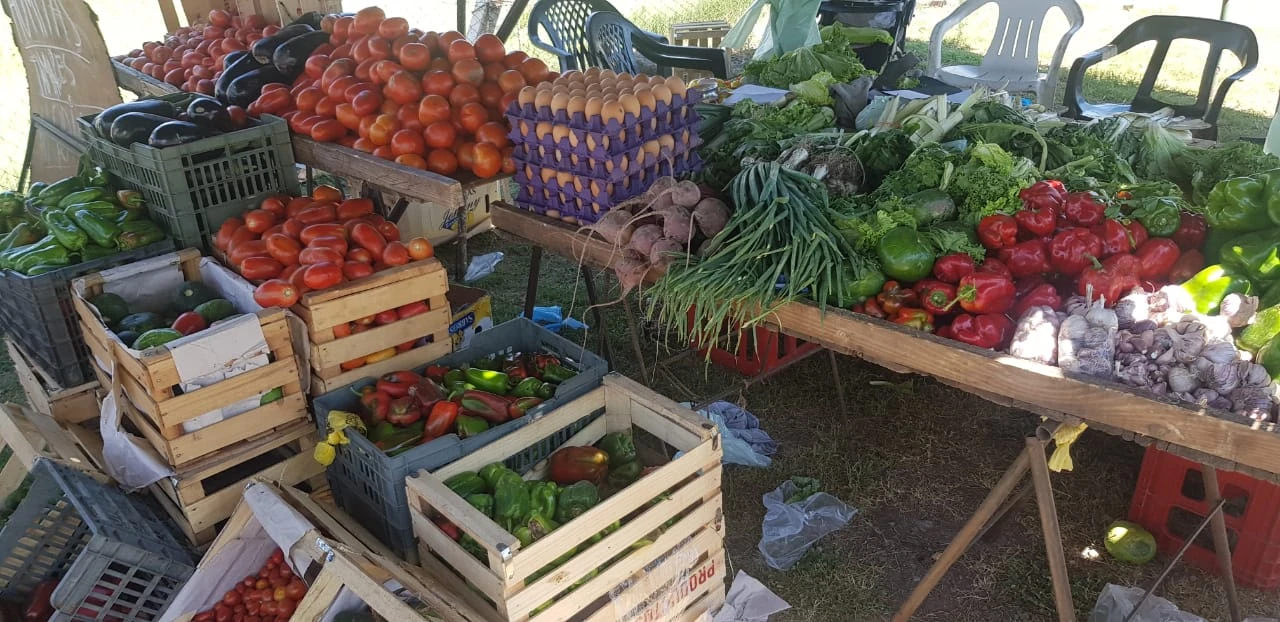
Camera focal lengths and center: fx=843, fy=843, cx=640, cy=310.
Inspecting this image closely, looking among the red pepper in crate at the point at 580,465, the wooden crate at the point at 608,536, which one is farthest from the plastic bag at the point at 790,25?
the red pepper in crate at the point at 580,465

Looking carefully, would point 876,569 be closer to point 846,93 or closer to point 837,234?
point 837,234

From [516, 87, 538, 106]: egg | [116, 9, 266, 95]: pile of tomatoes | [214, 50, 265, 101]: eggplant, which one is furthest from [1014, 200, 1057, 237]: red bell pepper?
[116, 9, 266, 95]: pile of tomatoes

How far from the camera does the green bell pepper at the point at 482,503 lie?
2.39 meters

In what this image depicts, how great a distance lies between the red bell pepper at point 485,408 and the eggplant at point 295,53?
2209mm

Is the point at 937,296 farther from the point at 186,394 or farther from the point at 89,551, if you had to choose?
the point at 89,551

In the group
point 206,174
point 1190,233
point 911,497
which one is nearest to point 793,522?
point 911,497

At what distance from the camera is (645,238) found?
9.74ft

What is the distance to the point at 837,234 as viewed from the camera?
284cm

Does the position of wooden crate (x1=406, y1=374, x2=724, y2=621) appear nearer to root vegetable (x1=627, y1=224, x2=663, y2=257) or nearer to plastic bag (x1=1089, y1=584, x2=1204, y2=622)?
root vegetable (x1=627, y1=224, x2=663, y2=257)

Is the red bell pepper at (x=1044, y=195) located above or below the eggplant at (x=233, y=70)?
below

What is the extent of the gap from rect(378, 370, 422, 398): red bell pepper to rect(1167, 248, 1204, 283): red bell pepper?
2.51 metres

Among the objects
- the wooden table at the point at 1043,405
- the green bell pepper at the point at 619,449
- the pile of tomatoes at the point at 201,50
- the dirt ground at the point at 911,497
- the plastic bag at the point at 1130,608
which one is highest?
the pile of tomatoes at the point at 201,50

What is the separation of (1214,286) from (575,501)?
6.44ft

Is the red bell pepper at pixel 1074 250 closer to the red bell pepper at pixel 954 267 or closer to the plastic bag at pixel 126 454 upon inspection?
the red bell pepper at pixel 954 267
